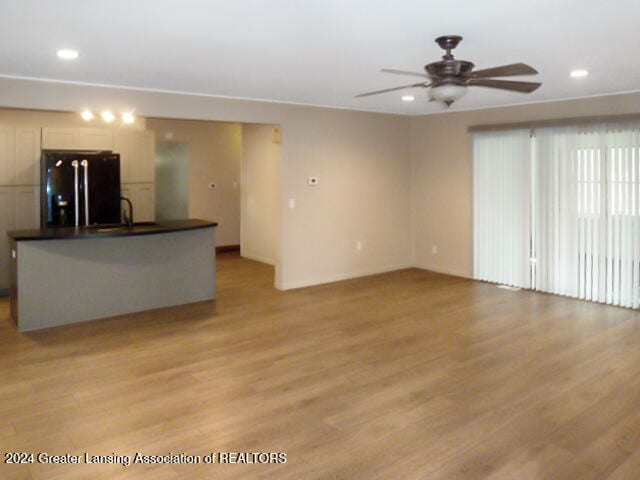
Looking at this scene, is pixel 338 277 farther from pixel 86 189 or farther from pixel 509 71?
pixel 509 71

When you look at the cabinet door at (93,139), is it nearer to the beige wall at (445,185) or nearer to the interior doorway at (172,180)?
the interior doorway at (172,180)

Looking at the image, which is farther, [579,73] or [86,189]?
[86,189]

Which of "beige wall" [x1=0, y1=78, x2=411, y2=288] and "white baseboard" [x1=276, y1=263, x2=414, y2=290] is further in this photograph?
"white baseboard" [x1=276, y1=263, x2=414, y2=290]

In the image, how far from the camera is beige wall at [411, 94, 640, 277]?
728 centimetres

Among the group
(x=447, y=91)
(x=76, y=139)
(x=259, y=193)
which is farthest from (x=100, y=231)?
(x=447, y=91)

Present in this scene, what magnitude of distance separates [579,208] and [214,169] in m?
6.16

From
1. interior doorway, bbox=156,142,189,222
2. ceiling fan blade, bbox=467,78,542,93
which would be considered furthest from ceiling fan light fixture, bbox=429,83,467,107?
interior doorway, bbox=156,142,189,222

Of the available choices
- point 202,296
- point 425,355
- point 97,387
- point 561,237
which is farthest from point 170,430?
point 561,237

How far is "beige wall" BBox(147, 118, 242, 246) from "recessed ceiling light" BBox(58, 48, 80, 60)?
192 inches

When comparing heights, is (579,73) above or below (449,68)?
above

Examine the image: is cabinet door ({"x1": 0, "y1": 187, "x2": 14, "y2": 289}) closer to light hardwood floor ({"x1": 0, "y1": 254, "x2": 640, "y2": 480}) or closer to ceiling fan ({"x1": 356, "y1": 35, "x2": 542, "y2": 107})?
light hardwood floor ({"x1": 0, "y1": 254, "x2": 640, "y2": 480})

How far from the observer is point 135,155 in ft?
24.0

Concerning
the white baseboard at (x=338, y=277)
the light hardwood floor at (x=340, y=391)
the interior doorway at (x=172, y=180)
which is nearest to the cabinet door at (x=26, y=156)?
the light hardwood floor at (x=340, y=391)

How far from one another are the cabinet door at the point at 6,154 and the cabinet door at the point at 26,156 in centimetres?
5
